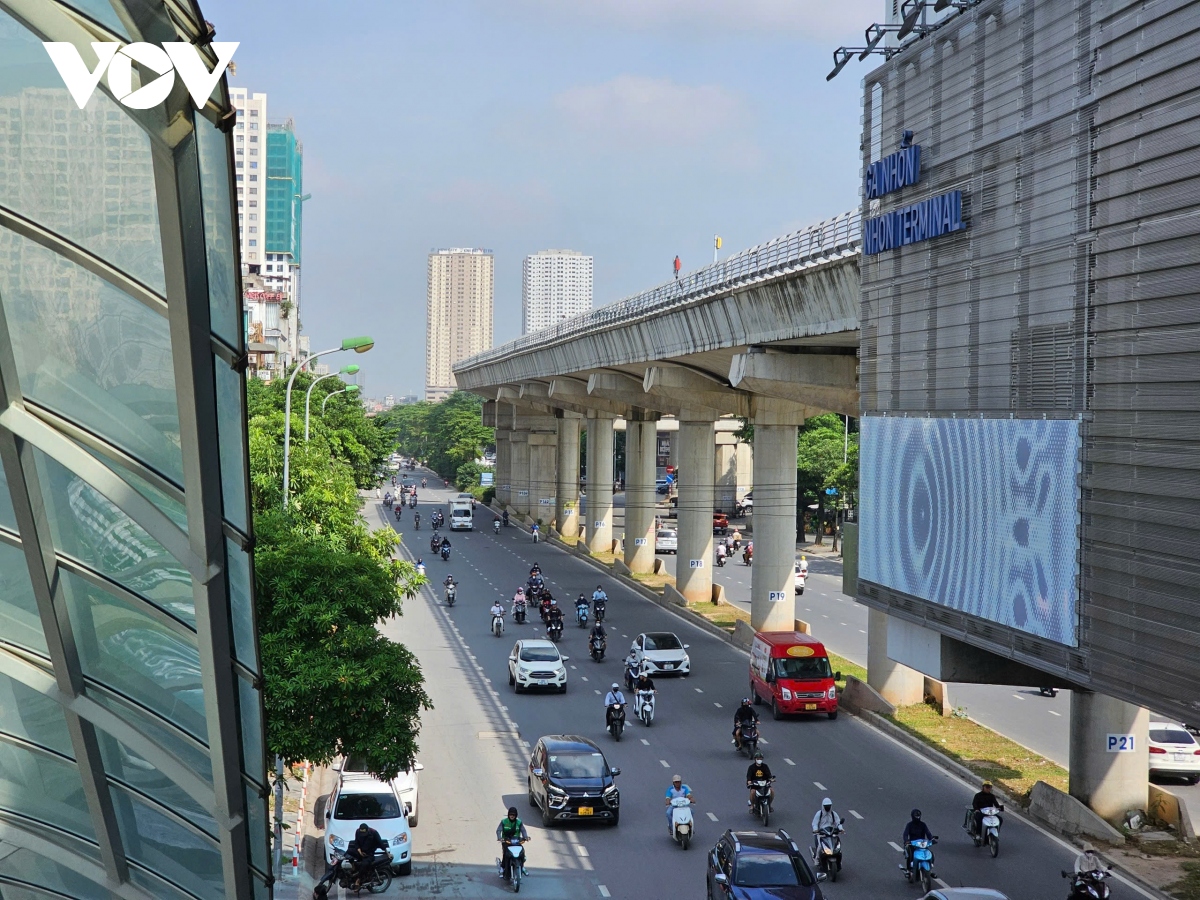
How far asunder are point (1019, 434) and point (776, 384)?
16818mm

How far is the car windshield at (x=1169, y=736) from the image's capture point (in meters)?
25.4

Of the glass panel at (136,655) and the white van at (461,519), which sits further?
the white van at (461,519)

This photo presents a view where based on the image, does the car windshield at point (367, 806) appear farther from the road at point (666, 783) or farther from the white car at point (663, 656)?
the white car at point (663, 656)

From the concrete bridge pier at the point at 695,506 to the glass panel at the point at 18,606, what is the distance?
41.4 metres

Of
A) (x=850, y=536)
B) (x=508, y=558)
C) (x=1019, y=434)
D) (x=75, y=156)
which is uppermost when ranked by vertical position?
(x=75, y=156)

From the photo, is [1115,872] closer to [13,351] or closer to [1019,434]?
[1019,434]

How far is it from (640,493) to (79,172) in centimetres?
5390

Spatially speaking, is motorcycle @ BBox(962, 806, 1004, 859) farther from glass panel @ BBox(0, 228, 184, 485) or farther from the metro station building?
glass panel @ BBox(0, 228, 184, 485)

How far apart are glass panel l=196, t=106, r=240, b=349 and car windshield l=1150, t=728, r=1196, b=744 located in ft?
77.6

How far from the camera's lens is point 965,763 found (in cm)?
2533

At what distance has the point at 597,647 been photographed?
1484 inches

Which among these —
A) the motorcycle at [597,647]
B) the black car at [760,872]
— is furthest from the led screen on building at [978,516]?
the motorcycle at [597,647]

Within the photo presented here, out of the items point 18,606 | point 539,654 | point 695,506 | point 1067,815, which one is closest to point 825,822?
point 1067,815

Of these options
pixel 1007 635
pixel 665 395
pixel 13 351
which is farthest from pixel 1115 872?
pixel 665 395
